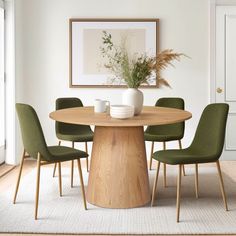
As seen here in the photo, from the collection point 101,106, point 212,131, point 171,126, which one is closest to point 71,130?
point 101,106

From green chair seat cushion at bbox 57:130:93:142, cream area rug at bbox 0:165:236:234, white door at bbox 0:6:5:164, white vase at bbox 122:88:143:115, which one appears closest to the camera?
cream area rug at bbox 0:165:236:234

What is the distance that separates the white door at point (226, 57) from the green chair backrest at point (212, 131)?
1940 mm

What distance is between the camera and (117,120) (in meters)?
3.21

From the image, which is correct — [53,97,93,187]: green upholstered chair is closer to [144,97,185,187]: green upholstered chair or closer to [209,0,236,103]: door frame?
[144,97,185,187]: green upholstered chair

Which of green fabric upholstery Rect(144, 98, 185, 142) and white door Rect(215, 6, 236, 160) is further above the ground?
white door Rect(215, 6, 236, 160)

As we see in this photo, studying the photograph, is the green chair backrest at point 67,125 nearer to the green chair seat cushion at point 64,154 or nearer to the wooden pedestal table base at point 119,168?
the green chair seat cushion at point 64,154

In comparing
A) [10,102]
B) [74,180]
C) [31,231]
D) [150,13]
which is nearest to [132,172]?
[31,231]

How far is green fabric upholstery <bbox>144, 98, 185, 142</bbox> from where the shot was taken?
14.1ft

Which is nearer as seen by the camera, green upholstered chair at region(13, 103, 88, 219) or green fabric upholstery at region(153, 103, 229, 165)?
green upholstered chair at region(13, 103, 88, 219)

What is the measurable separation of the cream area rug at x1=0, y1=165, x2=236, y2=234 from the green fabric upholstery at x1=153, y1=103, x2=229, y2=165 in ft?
1.35

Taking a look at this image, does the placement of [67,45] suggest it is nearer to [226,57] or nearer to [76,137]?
[76,137]

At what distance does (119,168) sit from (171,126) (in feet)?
4.21

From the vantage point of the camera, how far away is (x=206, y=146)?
3.54 m

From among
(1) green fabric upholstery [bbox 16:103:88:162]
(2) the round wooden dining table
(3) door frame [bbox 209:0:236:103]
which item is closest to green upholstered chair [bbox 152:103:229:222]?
(2) the round wooden dining table
